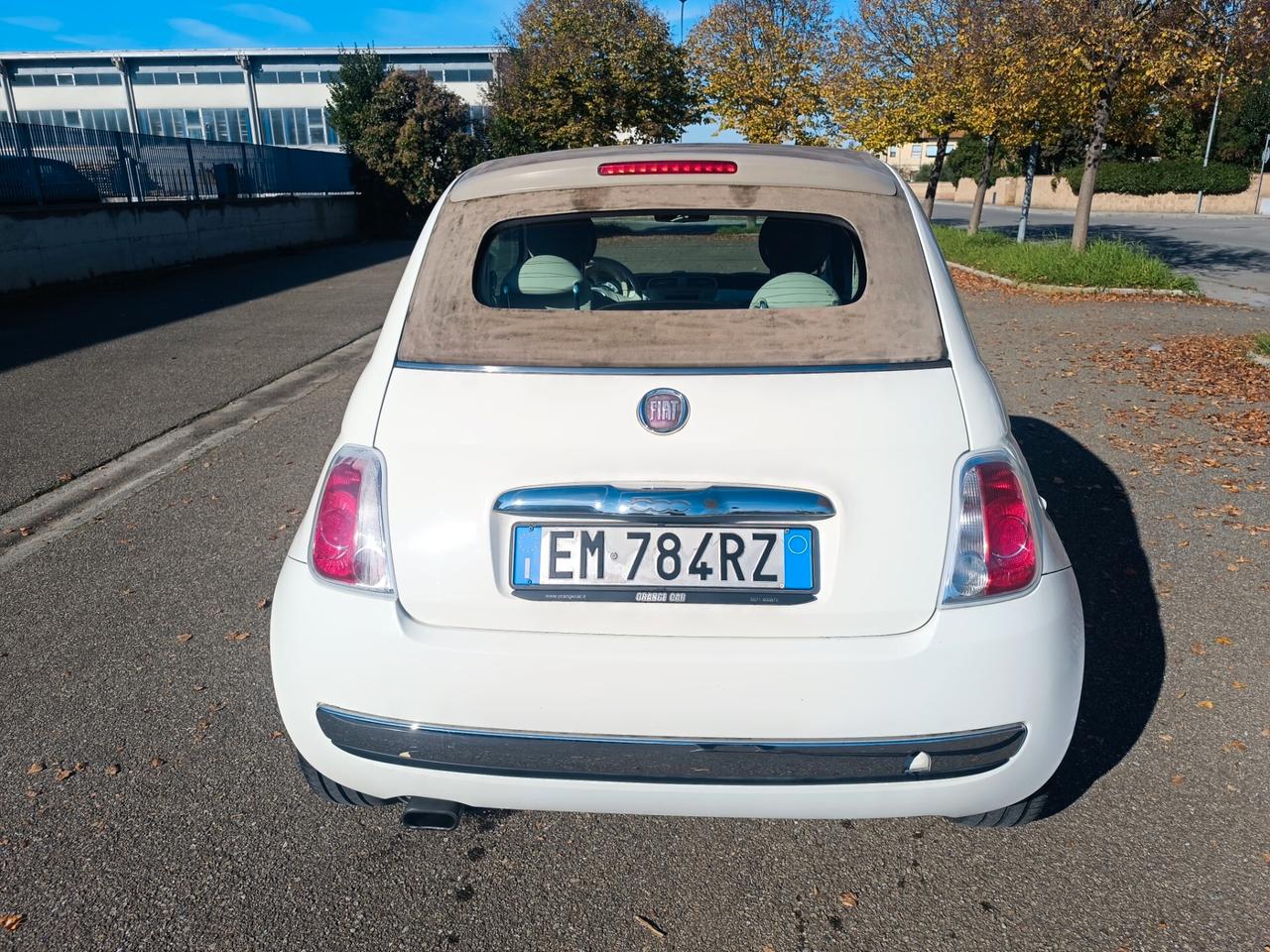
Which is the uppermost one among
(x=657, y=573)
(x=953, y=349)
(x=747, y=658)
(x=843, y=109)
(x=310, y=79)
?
(x=310, y=79)

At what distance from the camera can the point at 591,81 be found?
32.2 m

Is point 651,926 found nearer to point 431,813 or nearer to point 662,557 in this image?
point 431,813

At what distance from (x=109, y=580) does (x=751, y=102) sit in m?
31.8

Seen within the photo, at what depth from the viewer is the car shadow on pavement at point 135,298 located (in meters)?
10.4

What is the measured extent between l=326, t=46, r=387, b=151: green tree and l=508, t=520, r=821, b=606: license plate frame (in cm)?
3096

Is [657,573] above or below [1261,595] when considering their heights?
above

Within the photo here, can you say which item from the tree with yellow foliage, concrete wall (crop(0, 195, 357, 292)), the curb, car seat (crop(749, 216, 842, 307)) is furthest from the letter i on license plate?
the tree with yellow foliage

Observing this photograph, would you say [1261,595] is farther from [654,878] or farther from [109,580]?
[109,580]

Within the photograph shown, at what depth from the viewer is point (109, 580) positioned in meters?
4.20

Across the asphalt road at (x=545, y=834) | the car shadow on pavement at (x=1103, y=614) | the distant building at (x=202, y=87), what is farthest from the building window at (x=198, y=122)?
the car shadow on pavement at (x=1103, y=614)

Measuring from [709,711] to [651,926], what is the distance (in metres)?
0.65

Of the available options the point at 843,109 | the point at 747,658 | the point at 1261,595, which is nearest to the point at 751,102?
the point at 843,109

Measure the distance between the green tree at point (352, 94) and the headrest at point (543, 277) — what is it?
1176 inches

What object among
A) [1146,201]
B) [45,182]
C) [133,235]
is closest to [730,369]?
[45,182]
